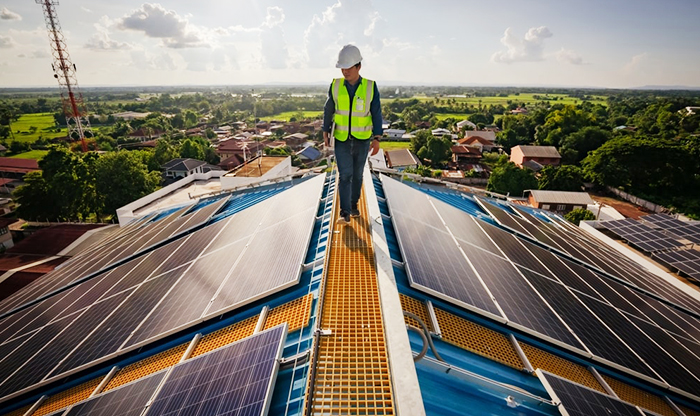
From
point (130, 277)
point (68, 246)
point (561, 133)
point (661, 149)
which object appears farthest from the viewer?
point (561, 133)

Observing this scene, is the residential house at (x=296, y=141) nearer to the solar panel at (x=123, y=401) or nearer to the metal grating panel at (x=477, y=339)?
the metal grating panel at (x=477, y=339)

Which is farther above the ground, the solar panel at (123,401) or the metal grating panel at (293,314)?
the metal grating panel at (293,314)

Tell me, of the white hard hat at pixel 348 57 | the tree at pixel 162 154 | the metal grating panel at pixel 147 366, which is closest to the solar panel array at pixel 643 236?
the white hard hat at pixel 348 57

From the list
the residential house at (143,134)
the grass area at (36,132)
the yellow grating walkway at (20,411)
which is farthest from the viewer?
the residential house at (143,134)

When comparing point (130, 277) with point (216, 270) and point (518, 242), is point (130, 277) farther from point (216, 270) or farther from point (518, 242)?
point (518, 242)

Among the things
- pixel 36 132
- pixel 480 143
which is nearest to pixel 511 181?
pixel 480 143

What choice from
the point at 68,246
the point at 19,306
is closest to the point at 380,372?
the point at 19,306

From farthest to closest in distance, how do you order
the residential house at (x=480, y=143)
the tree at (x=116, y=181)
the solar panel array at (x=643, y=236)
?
the residential house at (x=480, y=143)
the tree at (x=116, y=181)
the solar panel array at (x=643, y=236)
